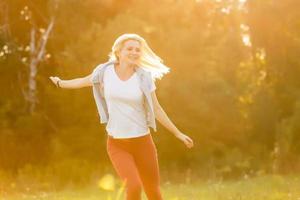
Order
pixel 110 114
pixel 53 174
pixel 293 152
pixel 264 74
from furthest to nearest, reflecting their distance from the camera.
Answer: pixel 264 74
pixel 293 152
pixel 53 174
pixel 110 114

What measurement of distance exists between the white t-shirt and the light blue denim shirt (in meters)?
0.04

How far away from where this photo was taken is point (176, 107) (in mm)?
21922

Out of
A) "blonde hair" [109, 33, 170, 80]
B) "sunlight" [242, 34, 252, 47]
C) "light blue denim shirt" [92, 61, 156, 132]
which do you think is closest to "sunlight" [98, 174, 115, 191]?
"sunlight" [242, 34, 252, 47]

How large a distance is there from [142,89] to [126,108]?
0.73ft

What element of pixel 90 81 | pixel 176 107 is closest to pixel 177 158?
pixel 176 107

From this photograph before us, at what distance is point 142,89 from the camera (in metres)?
6.67

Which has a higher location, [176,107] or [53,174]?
[176,107]

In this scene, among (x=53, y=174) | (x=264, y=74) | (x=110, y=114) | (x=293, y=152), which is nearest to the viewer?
(x=110, y=114)

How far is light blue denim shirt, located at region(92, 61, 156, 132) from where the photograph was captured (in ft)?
21.9

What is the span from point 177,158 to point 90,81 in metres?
16.2

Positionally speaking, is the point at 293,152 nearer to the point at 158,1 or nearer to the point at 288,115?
the point at 288,115

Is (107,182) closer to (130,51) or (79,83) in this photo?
(79,83)

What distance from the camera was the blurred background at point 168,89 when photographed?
2158 cm

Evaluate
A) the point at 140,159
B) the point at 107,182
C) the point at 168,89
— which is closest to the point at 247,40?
the point at 168,89
